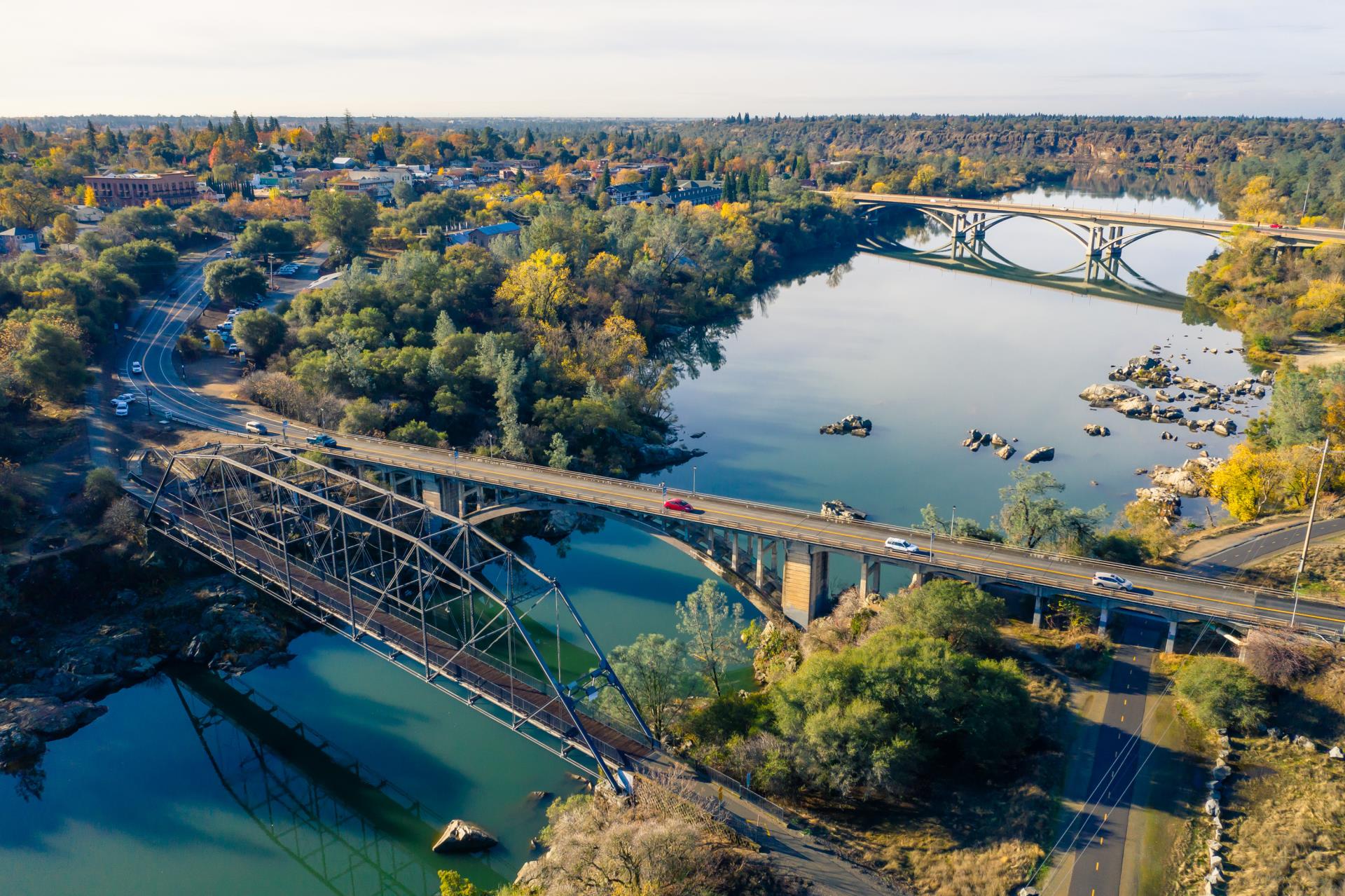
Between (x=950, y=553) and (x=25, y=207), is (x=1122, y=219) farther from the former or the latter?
(x=25, y=207)

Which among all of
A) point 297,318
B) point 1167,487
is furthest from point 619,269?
point 1167,487

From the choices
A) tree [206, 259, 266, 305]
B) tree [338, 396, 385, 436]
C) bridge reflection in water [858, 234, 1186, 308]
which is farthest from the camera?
bridge reflection in water [858, 234, 1186, 308]

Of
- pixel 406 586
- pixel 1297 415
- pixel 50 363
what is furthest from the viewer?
pixel 50 363

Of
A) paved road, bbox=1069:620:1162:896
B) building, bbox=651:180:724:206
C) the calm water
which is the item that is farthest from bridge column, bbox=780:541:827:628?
building, bbox=651:180:724:206

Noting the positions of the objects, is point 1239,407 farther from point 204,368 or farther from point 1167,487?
point 204,368

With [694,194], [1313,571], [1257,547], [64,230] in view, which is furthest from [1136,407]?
[694,194]

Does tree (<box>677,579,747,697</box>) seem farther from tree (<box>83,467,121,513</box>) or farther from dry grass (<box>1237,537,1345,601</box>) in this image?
tree (<box>83,467,121,513</box>)
